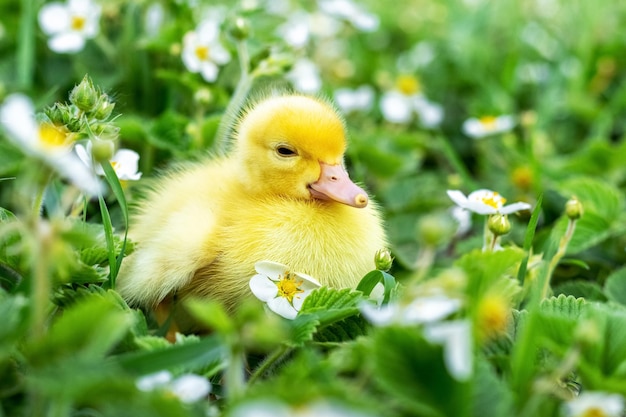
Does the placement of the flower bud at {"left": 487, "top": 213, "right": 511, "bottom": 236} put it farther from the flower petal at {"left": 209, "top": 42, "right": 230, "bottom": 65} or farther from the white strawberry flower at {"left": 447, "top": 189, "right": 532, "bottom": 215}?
the flower petal at {"left": 209, "top": 42, "right": 230, "bottom": 65}

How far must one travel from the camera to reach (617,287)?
1971 mm

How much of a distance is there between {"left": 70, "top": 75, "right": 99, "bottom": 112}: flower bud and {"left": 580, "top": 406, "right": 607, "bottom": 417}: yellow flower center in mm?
1046

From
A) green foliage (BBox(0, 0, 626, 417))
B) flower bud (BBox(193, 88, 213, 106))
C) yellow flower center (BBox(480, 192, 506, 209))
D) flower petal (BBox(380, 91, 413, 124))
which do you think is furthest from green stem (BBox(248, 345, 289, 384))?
flower petal (BBox(380, 91, 413, 124))

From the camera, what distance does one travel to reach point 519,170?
2.81m

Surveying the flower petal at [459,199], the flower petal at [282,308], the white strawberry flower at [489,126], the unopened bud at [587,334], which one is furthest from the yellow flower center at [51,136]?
the white strawberry flower at [489,126]

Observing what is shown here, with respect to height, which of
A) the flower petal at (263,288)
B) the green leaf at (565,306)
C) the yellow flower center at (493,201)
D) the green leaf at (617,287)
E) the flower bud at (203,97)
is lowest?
the green leaf at (617,287)


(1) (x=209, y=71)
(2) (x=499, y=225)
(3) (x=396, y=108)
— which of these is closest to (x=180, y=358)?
(2) (x=499, y=225)

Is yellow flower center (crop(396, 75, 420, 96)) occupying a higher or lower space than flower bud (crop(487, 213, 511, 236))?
lower

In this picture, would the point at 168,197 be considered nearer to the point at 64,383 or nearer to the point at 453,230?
the point at 453,230

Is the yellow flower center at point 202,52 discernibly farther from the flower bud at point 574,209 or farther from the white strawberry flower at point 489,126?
the flower bud at point 574,209

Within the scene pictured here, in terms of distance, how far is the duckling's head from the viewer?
1.86m

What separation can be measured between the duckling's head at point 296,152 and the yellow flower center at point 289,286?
215 millimetres

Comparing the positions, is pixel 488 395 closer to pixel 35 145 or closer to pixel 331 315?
pixel 331 315

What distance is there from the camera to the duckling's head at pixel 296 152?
1.86 metres
